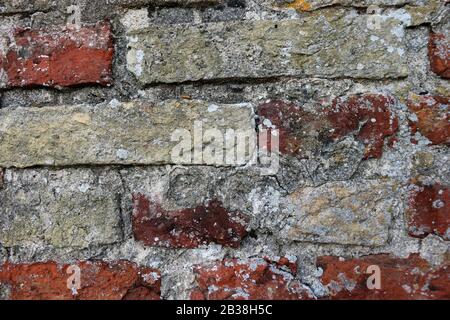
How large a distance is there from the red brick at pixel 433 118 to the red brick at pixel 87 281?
49cm

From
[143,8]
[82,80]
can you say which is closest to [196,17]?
[143,8]

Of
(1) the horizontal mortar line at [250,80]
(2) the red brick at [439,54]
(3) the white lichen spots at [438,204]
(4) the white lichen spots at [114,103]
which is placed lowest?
(3) the white lichen spots at [438,204]

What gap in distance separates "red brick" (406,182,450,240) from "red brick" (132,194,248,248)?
27cm

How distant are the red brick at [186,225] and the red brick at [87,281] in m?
0.06

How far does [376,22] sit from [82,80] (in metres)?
0.50

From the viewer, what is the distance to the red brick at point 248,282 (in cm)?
72

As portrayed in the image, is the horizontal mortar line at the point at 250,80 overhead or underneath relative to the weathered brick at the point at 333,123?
overhead

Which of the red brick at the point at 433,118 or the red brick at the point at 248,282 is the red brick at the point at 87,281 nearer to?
the red brick at the point at 248,282

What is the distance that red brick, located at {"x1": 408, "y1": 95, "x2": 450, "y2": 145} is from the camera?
0.70 m

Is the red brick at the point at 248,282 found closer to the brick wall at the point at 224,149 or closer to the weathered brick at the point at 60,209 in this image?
the brick wall at the point at 224,149

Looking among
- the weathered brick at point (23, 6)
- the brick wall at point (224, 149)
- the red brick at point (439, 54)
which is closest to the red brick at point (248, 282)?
the brick wall at point (224, 149)

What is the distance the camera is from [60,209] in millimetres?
771

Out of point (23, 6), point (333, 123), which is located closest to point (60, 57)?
point (23, 6)
